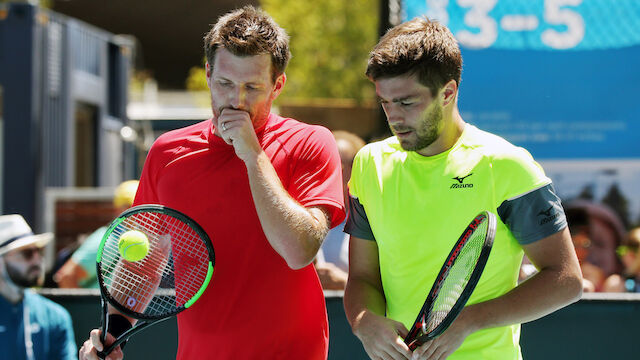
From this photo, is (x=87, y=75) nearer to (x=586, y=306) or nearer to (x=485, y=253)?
(x=586, y=306)

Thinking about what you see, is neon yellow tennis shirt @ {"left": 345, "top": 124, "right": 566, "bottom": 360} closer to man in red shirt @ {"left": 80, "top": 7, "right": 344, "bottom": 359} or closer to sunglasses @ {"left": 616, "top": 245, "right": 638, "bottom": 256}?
man in red shirt @ {"left": 80, "top": 7, "right": 344, "bottom": 359}

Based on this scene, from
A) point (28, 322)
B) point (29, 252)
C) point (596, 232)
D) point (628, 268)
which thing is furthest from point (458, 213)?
point (596, 232)

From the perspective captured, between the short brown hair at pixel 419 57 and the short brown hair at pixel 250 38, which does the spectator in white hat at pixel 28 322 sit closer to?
the short brown hair at pixel 250 38

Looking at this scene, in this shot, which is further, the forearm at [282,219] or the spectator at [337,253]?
the spectator at [337,253]

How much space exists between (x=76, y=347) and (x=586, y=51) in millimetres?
4473

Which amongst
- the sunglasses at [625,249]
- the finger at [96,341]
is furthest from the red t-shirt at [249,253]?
the sunglasses at [625,249]

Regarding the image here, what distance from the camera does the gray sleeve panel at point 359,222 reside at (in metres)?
2.32

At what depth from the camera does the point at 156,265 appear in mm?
2387

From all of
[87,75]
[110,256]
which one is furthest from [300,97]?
[110,256]

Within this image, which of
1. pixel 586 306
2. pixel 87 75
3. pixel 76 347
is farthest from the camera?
pixel 87 75

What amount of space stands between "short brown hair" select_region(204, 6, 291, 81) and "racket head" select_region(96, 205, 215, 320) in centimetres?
52

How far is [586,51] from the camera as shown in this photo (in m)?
5.92

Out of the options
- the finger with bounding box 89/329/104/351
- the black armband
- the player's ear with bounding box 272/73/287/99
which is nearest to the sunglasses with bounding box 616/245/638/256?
the player's ear with bounding box 272/73/287/99

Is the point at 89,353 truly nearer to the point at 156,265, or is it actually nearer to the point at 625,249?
the point at 156,265
